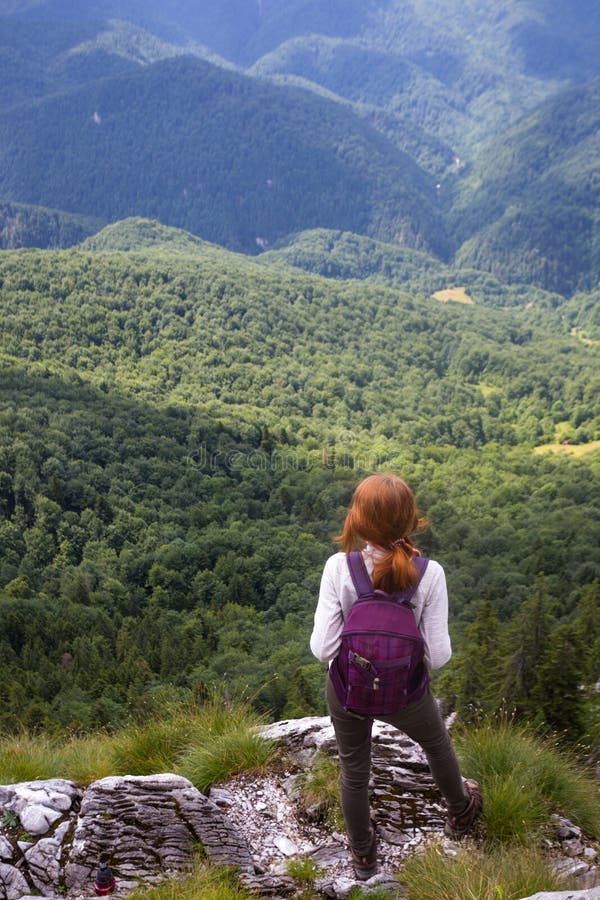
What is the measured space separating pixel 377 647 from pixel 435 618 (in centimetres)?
48

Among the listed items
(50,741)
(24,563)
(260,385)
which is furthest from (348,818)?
(260,385)

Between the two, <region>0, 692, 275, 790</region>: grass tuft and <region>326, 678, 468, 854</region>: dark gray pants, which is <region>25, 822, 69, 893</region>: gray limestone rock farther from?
<region>326, 678, 468, 854</region>: dark gray pants

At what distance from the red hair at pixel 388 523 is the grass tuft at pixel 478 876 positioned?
2.02m

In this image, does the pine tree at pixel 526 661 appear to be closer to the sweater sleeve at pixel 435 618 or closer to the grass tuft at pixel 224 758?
the grass tuft at pixel 224 758

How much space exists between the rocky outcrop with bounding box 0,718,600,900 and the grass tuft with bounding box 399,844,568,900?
0.27 m

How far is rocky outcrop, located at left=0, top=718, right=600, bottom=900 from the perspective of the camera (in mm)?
5531

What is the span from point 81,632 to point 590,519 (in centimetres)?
3987

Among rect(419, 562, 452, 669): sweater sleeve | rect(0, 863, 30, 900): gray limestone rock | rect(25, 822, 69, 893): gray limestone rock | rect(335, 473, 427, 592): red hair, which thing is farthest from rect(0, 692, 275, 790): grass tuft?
rect(335, 473, 427, 592): red hair

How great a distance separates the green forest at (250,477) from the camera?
29.0m

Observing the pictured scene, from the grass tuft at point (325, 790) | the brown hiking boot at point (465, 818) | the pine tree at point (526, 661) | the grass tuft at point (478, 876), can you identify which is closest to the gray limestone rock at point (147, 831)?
the grass tuft at point (325, 790)

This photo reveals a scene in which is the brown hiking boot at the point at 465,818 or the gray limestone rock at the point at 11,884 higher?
the brown hiking boot at the point at 465,818

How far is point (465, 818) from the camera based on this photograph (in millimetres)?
5766

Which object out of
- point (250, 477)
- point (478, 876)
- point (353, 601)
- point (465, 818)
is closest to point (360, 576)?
point (353, 601)

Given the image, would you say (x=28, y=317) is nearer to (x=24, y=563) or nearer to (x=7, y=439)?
(x=7, y=439)
